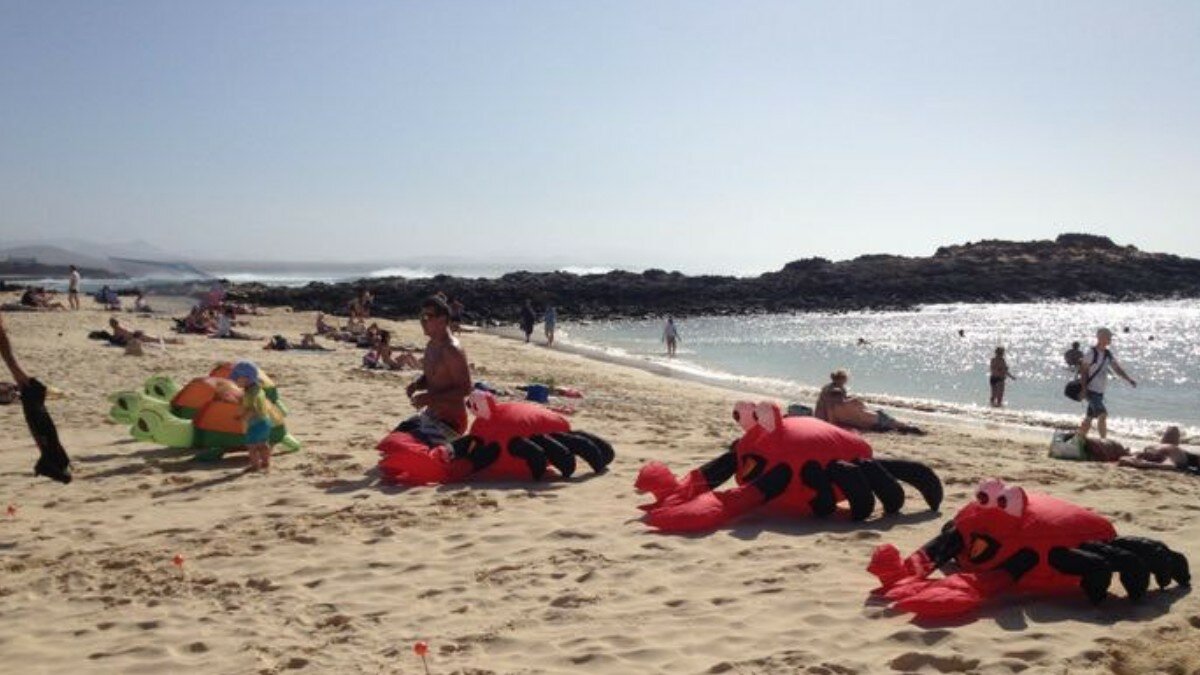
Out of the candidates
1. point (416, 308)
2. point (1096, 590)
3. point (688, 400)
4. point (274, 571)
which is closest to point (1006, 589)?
point (1096, 590)

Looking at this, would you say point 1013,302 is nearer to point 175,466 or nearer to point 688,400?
point 688,400

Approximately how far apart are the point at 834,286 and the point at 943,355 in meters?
31.6

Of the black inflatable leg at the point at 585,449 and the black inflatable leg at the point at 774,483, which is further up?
the black inflatable leg at the point at 774,483

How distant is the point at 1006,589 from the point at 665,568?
75.0 inches

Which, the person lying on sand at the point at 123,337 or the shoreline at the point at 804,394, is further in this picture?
the person lying on sand at the point at 123,337

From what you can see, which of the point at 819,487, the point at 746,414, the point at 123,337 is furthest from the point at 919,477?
the point at 123,337

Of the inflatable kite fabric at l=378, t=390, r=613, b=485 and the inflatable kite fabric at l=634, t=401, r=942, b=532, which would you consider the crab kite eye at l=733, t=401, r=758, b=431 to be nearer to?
the inflatable kite fabric at l=634, t=401, r=942, b=532

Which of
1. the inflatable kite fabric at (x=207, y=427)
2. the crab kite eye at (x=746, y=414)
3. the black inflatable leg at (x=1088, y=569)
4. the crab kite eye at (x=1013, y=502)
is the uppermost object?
the crab kite eye at (x=746, y=414)

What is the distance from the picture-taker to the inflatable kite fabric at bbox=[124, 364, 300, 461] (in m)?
9.46

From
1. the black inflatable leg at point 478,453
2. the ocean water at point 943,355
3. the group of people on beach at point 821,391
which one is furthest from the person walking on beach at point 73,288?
the black inflatable leg at point 478,453

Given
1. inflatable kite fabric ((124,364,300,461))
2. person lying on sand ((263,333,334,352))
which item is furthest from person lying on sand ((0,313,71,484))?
person lying on sand ((263,333,334,352))

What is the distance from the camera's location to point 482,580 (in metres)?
5.77

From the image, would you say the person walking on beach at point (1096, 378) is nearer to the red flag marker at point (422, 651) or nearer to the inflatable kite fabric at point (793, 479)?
the inflatable kite fabric at point (793, 479)

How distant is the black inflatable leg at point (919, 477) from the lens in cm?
718
